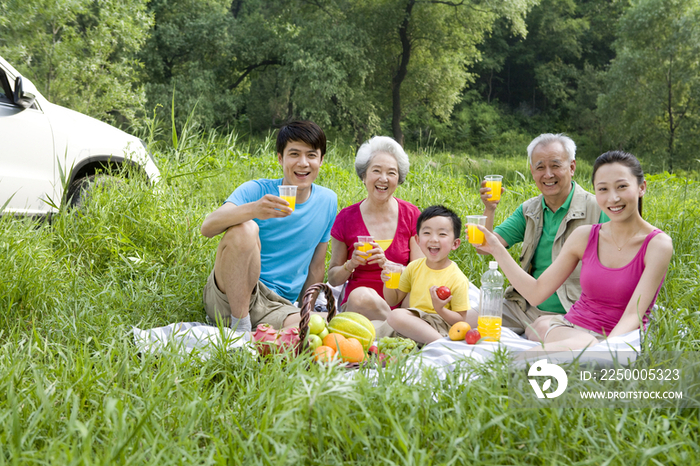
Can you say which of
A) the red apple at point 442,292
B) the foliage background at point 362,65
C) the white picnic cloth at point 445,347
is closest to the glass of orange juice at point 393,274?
the red apple at point 442,292

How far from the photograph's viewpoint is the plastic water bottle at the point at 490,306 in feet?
8.96

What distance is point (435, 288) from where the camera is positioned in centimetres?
308

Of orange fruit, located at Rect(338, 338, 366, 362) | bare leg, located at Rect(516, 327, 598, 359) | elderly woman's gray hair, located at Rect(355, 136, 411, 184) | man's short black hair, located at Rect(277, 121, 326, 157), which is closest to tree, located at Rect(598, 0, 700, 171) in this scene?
elderly woman's gray hair, located at Rect(355, 136, 411, 184)

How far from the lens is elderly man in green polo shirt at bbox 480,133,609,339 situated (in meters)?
3.18

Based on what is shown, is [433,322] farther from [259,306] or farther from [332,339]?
[259,306]

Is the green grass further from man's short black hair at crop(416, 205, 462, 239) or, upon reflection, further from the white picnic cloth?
man's short black hair at crop(416, 205, 462, 239)

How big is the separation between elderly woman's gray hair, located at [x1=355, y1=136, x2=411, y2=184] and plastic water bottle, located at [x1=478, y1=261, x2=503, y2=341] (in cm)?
113

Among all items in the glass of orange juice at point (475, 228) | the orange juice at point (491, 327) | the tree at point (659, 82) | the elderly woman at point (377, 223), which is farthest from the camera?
the tree at point (659, 82)

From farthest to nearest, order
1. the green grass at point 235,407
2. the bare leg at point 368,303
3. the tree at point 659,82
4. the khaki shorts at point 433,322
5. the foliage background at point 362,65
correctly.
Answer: the tree at point 659,82 → the foliage background at point 362,65 → the bare leg at point 368,303 → the khaki shorts at point 433,322 → the green grass at point 235,407

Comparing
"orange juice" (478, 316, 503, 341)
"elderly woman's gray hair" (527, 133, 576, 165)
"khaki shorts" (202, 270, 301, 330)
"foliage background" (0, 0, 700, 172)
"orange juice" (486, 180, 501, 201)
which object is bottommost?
"khaki shorts" (202, 270, 301, 330)

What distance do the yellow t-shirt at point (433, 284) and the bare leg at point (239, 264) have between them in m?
0.98

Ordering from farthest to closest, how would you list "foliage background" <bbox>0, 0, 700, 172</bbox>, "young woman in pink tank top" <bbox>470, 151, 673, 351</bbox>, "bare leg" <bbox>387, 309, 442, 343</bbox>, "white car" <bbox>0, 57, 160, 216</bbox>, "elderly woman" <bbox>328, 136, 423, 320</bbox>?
1. "foliage background" <bbox>0, 0, 700, 172</bbox>
2. "white car" <bbox>0, 57, 160, 216</bbox>
3. "elderly woman" <bbox>328, 136, 423, 320</bbox>
4. "bare leg" <bbox>387, 309, 442, 343</bbox>
5. "young woman in pink tank top" <bbox>470, 151, 673, 351</bbox>

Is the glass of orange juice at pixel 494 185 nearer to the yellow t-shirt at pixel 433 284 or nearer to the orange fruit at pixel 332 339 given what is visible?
the yellow t-shirt at pixel 433 284

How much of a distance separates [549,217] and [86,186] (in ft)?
12.4
